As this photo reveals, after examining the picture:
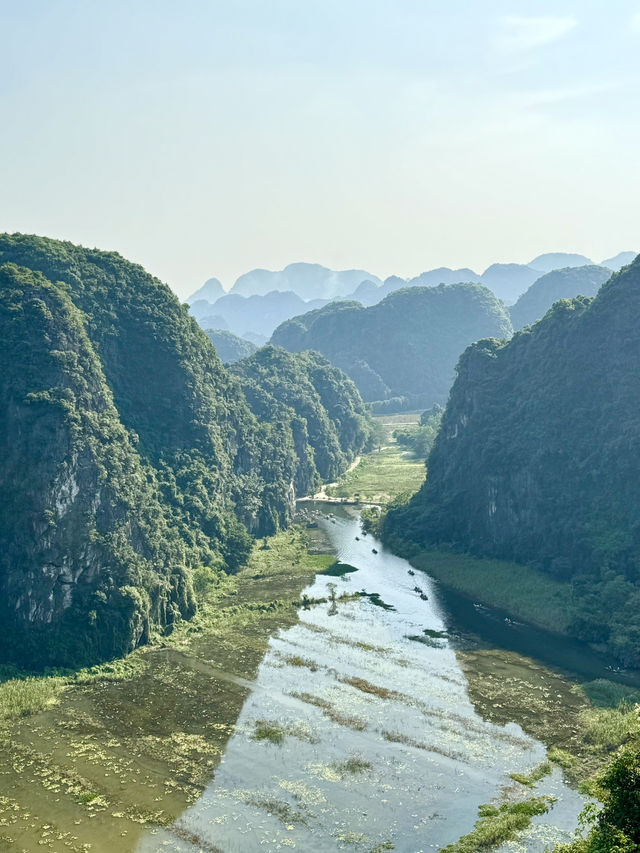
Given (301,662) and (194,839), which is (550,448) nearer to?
(301,662)

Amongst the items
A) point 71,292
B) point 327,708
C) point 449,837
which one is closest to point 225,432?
point 71,292

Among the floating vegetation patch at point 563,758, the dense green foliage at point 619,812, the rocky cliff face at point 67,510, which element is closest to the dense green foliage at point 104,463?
the rocky cliff face at point 67,510

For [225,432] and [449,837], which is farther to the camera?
[225,432]

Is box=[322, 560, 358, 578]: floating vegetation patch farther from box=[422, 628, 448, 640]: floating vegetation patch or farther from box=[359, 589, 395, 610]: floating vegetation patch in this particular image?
box=[422, 628, 448, 640]: floating vegetation patch

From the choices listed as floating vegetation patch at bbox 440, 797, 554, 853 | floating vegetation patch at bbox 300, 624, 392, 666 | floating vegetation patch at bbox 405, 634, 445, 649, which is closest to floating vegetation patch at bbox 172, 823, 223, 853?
floating vegetation patch at bbox 440, 797, 554, 853

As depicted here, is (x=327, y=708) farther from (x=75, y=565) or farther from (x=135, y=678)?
(x=75, y=565)

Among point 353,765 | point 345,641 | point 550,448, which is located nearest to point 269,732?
point 353,765
